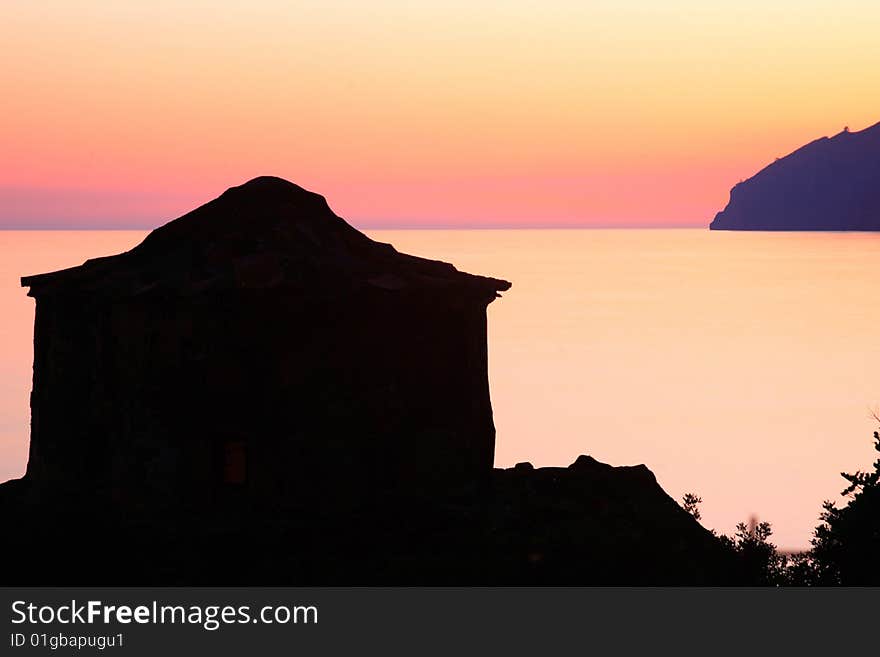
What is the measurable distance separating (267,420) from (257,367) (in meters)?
0.87

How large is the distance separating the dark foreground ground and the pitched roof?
144 inches

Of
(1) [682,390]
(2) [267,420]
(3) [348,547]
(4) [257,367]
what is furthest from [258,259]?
(1) [682,390]

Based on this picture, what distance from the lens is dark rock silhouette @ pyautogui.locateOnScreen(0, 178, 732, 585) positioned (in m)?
21.4

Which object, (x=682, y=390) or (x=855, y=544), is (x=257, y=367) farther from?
(x=682, y=390)

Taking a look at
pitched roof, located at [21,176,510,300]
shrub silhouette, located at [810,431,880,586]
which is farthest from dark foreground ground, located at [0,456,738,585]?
shrub silhouette, located at [810,431,880,586]

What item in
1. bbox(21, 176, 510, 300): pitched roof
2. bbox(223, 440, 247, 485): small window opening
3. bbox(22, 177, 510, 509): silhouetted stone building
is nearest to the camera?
bbox(22, 177, 510, 509): silhouetted stone building

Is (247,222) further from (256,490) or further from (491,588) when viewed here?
(491,588)

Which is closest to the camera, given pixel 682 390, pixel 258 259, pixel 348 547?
pixel 348 547

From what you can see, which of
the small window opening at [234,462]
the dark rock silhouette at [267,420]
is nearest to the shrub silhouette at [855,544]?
the dark rock silhouette at [267,420]

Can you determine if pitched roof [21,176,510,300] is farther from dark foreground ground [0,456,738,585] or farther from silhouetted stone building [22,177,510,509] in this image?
dark foreground ground [0,456,738,585]

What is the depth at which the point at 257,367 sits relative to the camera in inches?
840

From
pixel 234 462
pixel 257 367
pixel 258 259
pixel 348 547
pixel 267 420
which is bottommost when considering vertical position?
pixel 348 547

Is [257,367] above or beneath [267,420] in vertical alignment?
above

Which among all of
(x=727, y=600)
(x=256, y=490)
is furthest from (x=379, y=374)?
(x=727, y=600)
